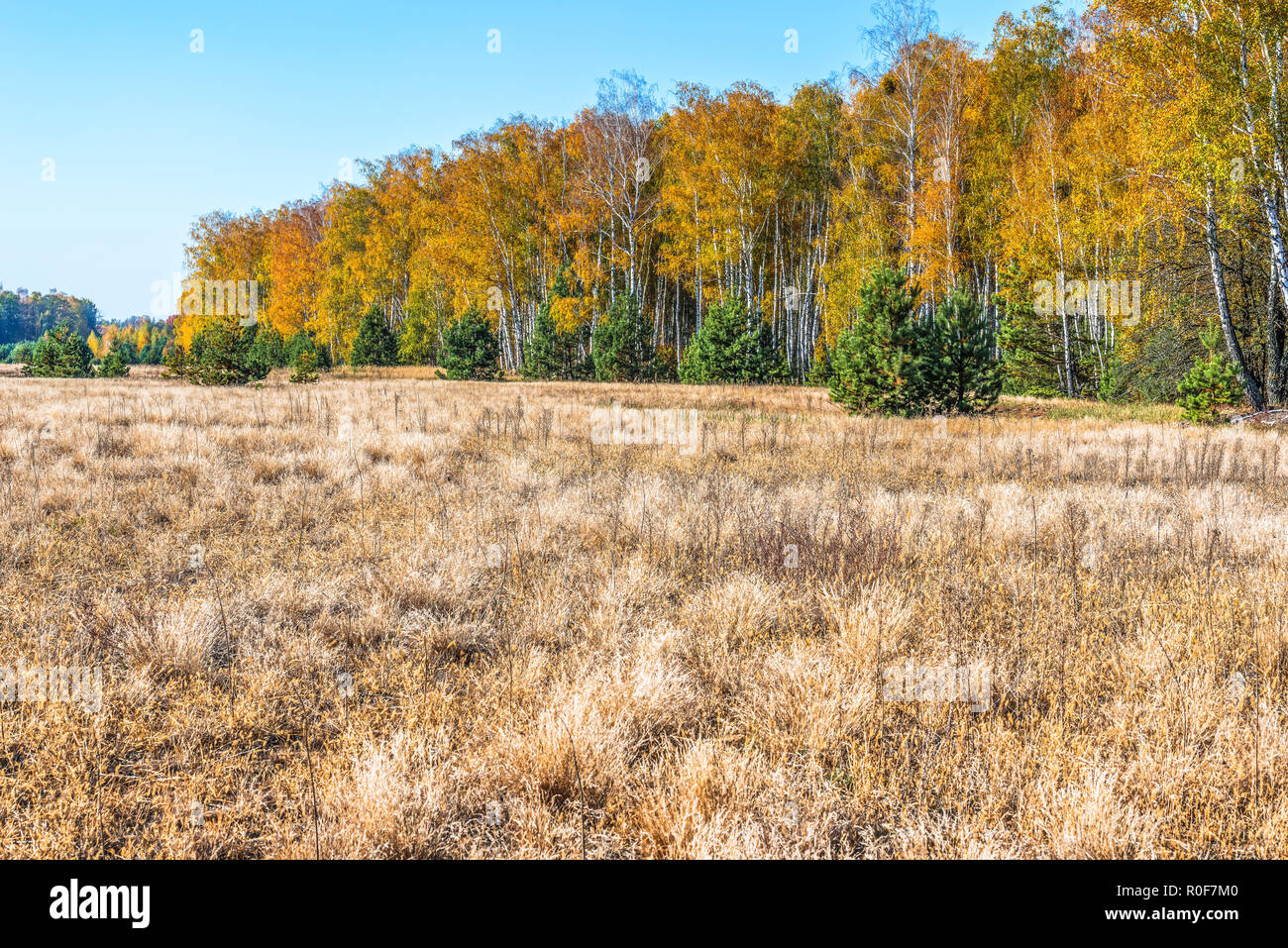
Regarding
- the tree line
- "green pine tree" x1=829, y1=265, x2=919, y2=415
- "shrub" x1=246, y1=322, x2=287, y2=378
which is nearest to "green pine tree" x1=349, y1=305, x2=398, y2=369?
the tree line

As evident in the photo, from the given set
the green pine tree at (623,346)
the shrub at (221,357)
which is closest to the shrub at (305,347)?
the shrub at (221,357)

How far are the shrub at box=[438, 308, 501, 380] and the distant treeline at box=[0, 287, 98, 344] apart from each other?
119m

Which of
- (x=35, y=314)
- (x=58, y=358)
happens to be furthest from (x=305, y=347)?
(x=35, y=314)

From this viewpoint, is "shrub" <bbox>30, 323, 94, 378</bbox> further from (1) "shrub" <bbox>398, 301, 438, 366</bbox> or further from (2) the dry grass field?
(2) the dry grass field

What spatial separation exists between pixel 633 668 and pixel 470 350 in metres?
25.6

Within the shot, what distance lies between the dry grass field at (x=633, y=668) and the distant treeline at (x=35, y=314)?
5521 inches

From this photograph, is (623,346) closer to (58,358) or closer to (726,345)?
(726,345)

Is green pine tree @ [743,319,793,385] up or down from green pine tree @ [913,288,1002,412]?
up

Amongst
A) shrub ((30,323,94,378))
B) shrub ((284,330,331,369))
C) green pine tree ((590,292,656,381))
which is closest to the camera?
green pine tree ((590,292,656,381))

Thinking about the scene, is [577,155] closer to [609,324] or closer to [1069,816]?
[609,324]

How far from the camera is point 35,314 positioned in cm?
11900

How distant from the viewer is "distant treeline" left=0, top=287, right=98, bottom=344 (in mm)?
114500
